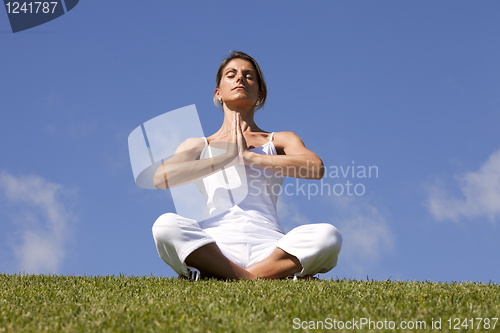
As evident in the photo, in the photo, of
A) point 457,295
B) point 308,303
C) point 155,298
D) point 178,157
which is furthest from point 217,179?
point 457,295

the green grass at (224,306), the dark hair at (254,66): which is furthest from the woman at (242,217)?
the green grass at (224,306)

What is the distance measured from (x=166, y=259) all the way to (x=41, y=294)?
3.96ft

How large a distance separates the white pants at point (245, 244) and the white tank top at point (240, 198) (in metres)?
0.17

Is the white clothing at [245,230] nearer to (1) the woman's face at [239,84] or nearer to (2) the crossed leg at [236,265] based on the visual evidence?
(2) the crossed leg at [236,265]

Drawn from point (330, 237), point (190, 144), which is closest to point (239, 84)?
point (190, 144)

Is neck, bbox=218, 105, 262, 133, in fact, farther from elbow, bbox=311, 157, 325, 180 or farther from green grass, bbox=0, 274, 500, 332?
green grass, bbox=0, 274, 500, 332

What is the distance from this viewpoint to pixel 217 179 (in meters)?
4.49

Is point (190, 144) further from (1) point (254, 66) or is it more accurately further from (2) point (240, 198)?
(1) point (254, 66)

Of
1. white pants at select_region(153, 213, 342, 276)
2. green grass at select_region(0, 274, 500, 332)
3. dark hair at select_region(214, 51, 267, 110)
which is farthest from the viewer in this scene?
dark hair at select_region(214, 51, 267, 110)

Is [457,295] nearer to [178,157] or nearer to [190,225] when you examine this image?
[190,225]

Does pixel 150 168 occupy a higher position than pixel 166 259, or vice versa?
pixel 150 168

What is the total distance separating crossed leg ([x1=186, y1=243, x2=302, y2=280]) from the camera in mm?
3861

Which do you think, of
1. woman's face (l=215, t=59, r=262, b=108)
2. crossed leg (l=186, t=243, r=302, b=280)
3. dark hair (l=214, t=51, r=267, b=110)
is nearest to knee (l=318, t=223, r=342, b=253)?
crossed leg (l=186, t=243, r=302, b=280)

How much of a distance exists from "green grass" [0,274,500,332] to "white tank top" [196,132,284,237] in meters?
0.98
